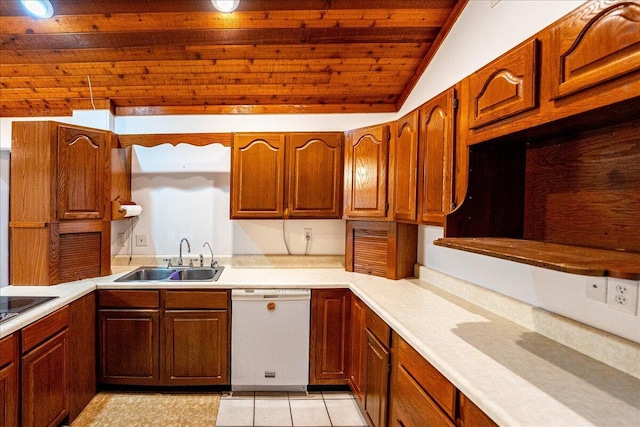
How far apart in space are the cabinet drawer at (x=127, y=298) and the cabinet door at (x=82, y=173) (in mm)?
600

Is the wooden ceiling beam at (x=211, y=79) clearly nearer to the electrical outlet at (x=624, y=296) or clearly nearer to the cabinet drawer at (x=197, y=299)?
the cabinet drawer at (x=197, y=299)

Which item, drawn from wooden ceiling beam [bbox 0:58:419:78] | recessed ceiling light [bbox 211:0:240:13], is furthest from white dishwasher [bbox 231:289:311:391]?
recessed ceiling light [bbox 211:0:240:13]

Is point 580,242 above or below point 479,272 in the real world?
above

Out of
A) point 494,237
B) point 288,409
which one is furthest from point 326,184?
point 288,409

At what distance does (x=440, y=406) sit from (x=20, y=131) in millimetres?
2985

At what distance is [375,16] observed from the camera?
2.14 metres

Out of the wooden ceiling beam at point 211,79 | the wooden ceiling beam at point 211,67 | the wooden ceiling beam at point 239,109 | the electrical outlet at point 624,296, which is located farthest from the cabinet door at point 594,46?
the wooden ceiling beam at point 239,109

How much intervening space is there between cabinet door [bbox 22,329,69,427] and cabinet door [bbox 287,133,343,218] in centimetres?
173

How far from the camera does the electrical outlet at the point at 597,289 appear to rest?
1.20m

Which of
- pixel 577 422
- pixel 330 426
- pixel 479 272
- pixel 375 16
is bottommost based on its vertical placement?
pixel 330 426

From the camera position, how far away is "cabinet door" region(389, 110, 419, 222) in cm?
201

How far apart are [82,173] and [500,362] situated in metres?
2.81

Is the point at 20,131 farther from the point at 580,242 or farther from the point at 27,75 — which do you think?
the point at 580,242

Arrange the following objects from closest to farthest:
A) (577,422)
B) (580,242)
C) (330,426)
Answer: (577,422) → (580,242) → (330,426)
